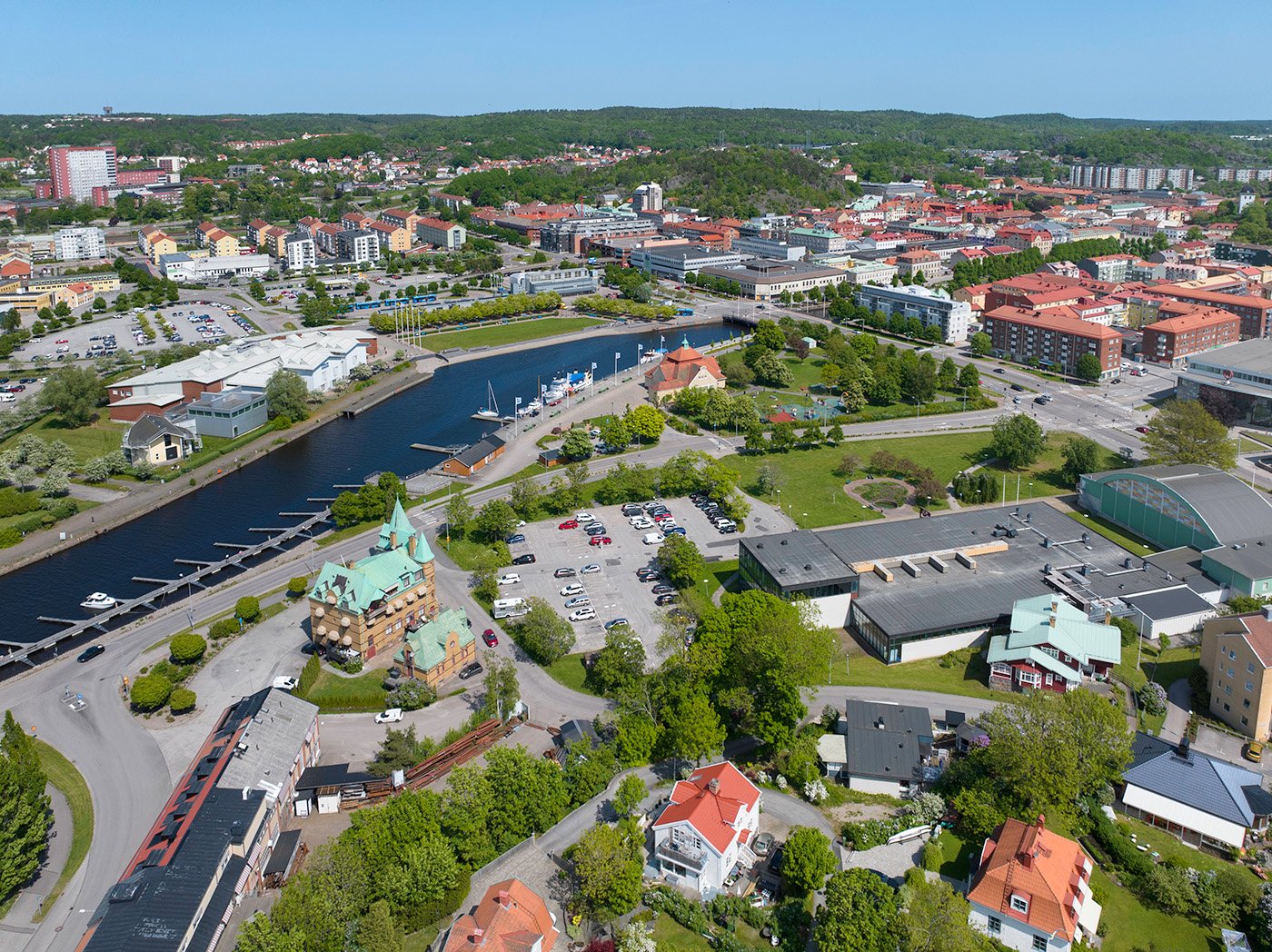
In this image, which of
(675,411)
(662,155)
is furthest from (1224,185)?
(675,411)

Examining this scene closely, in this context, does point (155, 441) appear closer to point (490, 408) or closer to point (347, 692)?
point (490, 408)

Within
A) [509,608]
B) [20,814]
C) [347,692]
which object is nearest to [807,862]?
[347,692]

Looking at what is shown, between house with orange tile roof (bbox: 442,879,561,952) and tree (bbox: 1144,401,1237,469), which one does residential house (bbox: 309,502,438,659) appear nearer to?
house with orange tile roof (bbox: 442,879,561,952)

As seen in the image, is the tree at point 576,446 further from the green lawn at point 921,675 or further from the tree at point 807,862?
the tree at point 807,862

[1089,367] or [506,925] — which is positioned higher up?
[1089,367]

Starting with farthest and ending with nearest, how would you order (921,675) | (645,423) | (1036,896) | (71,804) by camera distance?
(645,423), (921,675), (71,804), (1036,896)

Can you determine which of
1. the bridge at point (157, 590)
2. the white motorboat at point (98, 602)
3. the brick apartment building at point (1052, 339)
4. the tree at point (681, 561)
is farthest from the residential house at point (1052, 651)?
the brick apartment building at point (1052, 339)
